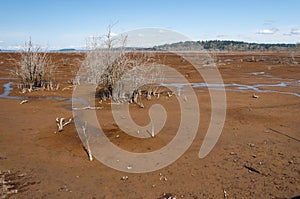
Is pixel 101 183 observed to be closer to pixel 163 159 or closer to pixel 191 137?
pixel 163 159

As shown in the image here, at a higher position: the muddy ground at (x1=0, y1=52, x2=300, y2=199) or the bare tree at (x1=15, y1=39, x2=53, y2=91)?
the bare tree at (x1=15, y1=39, x2=53, y2=91)

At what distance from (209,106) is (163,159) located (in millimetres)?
6199

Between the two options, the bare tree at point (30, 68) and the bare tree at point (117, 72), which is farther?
the bare tree at point (30, 68)

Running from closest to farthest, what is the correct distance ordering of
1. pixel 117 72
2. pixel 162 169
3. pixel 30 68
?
pixel 162 169
pixel 117 72
pixel 30 68

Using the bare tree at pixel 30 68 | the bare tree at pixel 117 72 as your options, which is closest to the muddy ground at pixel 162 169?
the bare tree at pixel 117 72

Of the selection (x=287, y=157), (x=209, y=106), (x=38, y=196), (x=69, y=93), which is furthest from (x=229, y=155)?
(x=69, y=93)

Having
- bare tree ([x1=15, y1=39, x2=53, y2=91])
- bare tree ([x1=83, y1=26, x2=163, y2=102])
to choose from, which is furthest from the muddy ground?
bare tree ([x1=15, y1=39, x2=53, y2=91])

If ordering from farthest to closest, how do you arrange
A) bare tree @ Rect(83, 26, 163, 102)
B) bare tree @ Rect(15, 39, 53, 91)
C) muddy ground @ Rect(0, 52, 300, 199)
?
bare tree @ Rect(15, 39, 53, 91)
bare tree @ Rect(83, 26, 163, 102)
muddy ground @ Rect(0, 52, 300, 199)

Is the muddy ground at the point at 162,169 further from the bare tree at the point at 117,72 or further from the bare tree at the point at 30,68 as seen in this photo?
the bare tree at the point at 30,68

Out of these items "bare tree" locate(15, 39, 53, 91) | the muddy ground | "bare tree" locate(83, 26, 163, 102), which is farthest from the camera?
"bare tree" locate(15, 39, 53, 91)

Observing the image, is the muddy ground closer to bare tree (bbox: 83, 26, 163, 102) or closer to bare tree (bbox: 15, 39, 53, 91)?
bare tree (bbox: 83, 26, 163, 102)

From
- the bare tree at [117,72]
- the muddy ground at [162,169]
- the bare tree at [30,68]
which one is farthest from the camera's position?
the bare tree at [30,68]

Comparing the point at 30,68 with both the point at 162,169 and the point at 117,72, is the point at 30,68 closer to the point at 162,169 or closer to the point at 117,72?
the point at 117,72

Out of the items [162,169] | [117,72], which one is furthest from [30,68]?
[162,169]
